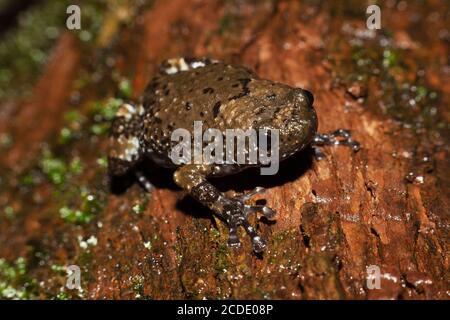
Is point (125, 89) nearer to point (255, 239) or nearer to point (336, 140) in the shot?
point (336, 140)

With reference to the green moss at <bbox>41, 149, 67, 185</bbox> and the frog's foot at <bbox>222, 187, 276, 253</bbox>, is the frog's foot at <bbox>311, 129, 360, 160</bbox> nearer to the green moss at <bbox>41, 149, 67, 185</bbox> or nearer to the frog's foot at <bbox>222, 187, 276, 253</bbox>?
the frog's foot at <bbox>222, 187, 276, 253</bbox>

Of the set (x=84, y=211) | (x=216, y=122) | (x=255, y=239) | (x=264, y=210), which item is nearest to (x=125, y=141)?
(x=84, y=211)

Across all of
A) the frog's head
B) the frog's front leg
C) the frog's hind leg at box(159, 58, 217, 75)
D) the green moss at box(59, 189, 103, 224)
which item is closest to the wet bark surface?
the green moss at box(59, 189, 103, 224)

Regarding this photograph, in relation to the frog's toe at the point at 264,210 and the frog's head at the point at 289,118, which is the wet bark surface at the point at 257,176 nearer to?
the frog's toe at the point at 264,210

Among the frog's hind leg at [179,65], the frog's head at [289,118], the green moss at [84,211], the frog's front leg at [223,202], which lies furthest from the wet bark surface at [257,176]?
the frog's hind leg at [179,65]

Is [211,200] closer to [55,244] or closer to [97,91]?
[55,244]
